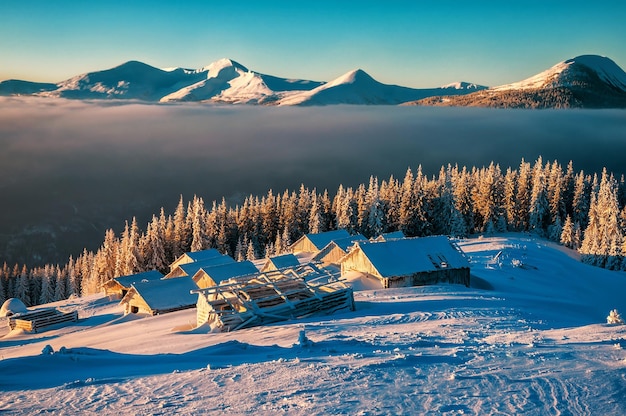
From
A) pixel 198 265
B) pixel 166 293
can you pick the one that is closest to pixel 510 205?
pixel 198 265

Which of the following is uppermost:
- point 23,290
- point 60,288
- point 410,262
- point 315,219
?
point 410,262

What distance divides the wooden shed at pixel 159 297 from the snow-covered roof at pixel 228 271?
175cm

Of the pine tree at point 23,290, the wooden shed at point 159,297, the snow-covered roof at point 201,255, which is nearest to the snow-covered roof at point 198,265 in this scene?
the snow-covered roof at point 201,255

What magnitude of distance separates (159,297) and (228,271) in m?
6.14

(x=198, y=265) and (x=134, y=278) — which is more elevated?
(x=198, y=265)

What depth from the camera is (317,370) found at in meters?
13.1

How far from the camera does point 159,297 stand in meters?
45.2

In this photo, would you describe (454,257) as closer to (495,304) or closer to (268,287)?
(495,304)

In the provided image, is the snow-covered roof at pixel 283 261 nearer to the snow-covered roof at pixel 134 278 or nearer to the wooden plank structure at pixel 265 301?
the snow-covered roof at pixel 134 278

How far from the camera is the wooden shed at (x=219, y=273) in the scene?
153 ft

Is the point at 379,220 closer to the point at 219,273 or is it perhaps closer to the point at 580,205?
the point at 580,205

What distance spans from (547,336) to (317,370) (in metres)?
9.26

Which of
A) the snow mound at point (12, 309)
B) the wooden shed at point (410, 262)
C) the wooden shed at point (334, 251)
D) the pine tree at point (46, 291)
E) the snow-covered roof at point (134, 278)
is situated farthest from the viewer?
the pine tree at point (46, 291)

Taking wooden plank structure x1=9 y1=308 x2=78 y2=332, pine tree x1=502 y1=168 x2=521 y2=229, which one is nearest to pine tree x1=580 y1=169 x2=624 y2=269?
pine tree x1=502 y1=168 x2=521 y2=229
